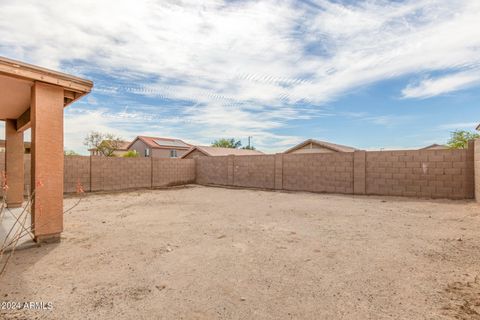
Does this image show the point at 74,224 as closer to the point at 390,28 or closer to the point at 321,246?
the point at 321,246

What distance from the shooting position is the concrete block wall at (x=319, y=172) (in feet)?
36.1

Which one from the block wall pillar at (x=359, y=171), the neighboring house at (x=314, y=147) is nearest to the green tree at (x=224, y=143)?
the neighboring house at (x=314, y=147)

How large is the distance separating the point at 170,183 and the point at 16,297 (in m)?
13.1

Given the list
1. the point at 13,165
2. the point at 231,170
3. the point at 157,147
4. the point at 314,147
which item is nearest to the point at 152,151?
the point at 157,147

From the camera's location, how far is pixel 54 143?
4270 mm

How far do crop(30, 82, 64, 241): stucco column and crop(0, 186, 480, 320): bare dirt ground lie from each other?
432 millimetres

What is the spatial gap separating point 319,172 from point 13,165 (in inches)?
455

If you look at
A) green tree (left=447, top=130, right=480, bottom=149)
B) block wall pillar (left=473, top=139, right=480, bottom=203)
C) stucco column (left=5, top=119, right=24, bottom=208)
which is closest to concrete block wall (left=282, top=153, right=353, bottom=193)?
block wall pillar (left=473, top=139, right=480, bottom=203)

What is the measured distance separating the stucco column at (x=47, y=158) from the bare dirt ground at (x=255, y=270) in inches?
17.0

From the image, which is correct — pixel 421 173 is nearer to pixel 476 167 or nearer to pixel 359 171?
pixel 476 167

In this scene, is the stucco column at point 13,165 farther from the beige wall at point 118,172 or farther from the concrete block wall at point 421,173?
the concrete block wall at point 421,173

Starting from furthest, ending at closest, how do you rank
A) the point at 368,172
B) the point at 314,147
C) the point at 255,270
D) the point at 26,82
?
the point at 314,147 < the point at 368,172 < the point at 26,82 < the point at 255,270

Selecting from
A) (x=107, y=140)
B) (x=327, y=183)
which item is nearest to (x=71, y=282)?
(x=327, y=183)

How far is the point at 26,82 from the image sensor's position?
409 cm
